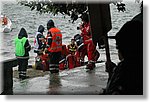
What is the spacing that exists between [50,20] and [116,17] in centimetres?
43

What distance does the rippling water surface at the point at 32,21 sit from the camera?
2.37 metres

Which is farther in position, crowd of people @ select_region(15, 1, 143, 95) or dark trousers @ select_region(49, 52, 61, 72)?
dark trousers @ select_region(49, 52, 61, 72)

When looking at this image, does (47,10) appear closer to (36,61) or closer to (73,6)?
(73,6)

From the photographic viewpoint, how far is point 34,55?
2414 mm

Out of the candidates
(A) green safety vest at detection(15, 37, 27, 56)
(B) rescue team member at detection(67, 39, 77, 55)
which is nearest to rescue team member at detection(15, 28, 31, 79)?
(A) green safety vest at detection(15, 37, 27, 56)

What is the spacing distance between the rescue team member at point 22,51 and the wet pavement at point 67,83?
73 mm

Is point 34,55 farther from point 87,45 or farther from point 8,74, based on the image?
point 87,45

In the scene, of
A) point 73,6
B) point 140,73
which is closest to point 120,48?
point 140,73

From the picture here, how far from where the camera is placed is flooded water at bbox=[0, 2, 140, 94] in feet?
7.86

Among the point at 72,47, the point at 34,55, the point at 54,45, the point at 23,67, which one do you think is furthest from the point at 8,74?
the point at 72,47

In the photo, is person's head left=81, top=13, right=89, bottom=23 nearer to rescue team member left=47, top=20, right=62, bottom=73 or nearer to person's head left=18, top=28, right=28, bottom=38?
rescue team member left=47, top=20, right=62, bottom=73

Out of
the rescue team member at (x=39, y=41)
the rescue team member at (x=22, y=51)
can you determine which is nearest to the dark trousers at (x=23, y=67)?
the rescue team member at (x=22, y=51)

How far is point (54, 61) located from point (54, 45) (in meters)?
0.11

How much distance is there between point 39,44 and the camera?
2.41 m
